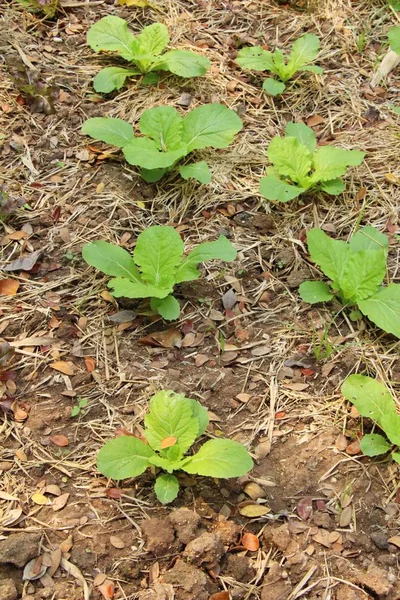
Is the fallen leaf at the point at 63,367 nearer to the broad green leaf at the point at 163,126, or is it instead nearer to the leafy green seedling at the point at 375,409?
the leafy green seedling at the point at 375,409

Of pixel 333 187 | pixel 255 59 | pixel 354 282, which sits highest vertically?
pixel 255 59

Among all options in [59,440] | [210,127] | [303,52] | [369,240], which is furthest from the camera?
[303,52]

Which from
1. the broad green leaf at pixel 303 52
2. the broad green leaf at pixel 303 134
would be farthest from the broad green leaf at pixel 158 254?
the broad green leaf at pixel 303 52

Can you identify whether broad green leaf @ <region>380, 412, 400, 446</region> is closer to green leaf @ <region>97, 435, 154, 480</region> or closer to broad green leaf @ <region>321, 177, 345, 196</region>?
green leaf @ <region>97, 435, 154, 480</region>

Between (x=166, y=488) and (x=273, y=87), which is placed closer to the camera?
(x=166, y=488)

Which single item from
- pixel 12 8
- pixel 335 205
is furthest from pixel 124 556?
pixel 12 8

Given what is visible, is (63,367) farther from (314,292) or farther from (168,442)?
(314,292)

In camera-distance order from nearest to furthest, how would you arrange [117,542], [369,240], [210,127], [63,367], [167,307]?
[117,542] < [63,367] < [167,307] < [369,240] < [210,127]

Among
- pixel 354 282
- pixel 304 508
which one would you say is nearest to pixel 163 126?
pixel 354 282

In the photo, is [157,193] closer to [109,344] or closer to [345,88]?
[109,344]

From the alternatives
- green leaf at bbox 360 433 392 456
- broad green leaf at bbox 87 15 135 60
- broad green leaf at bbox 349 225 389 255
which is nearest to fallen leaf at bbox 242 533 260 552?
green leaf at bbox 360 433 392 456
